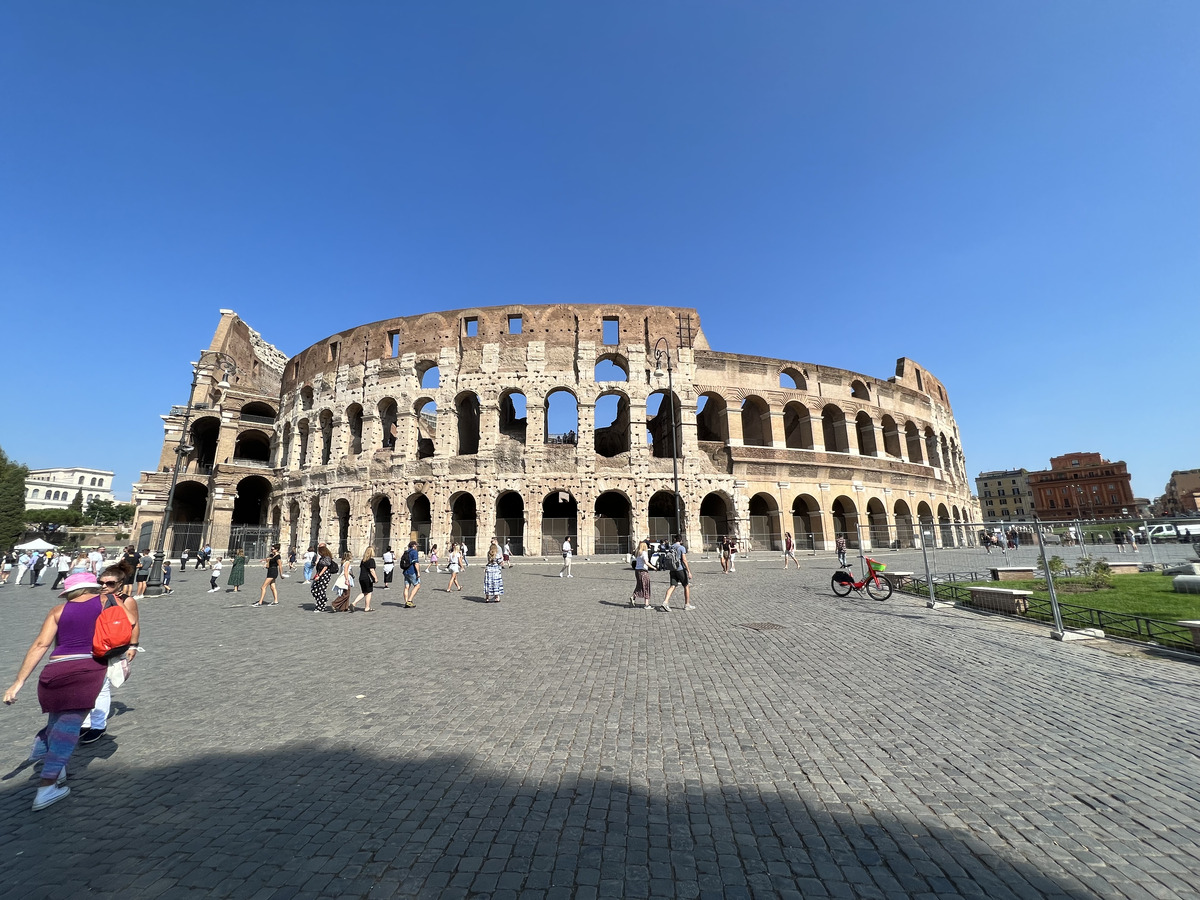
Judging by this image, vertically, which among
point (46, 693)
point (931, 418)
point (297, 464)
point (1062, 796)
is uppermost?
point (931, 418)

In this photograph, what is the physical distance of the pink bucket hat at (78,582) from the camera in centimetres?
363

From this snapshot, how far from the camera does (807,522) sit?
3030 centimetres

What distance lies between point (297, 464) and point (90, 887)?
35.9m

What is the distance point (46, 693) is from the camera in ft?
10.9

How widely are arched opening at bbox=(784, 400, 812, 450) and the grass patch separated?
17.4m

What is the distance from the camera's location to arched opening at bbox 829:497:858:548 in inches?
1157

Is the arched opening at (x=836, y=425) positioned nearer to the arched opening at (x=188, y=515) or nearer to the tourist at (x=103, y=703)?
the tourist at (x=103, y=703)

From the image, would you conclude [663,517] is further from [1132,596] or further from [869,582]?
[1132,596]

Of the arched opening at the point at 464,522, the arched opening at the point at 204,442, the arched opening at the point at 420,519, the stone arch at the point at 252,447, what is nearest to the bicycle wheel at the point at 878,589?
the arched opening at the point at 464,522

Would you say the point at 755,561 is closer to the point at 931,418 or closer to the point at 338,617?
the point at 338,617

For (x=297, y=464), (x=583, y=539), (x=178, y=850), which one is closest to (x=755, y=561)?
(x=583, y=539)

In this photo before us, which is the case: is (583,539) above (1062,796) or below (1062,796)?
above

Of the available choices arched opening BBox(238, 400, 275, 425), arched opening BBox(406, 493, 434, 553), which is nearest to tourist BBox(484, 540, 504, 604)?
arched opening BBox(406, 493, 434, 553)

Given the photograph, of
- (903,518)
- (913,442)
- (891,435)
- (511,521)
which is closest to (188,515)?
(511,521)
